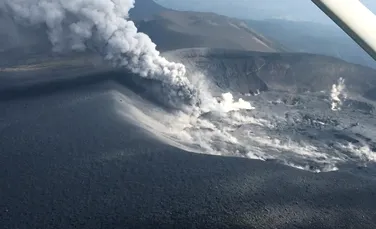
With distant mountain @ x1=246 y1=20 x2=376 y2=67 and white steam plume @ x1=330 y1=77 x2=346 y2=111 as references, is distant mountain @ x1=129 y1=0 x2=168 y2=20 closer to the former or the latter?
distant mountain @ x1=246 y1=20 x2=376 y2=67

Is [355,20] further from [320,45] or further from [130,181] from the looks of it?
[320,45]

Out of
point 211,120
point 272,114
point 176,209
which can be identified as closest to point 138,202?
point 176,209

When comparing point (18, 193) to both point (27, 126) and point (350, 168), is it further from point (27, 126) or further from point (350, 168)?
point (350, 168)

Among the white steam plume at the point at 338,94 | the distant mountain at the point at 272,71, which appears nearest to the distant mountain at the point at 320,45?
the distant mountain at the point at 272,71

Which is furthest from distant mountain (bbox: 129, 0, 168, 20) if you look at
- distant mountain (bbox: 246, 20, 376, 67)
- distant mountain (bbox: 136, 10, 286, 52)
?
distant mountain (bbox: 246, 20, 376, 67)

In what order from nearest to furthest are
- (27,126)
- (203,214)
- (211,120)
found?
(203,214), (27,126), (211,120)

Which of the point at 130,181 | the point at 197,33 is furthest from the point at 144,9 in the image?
the point at 130,181
